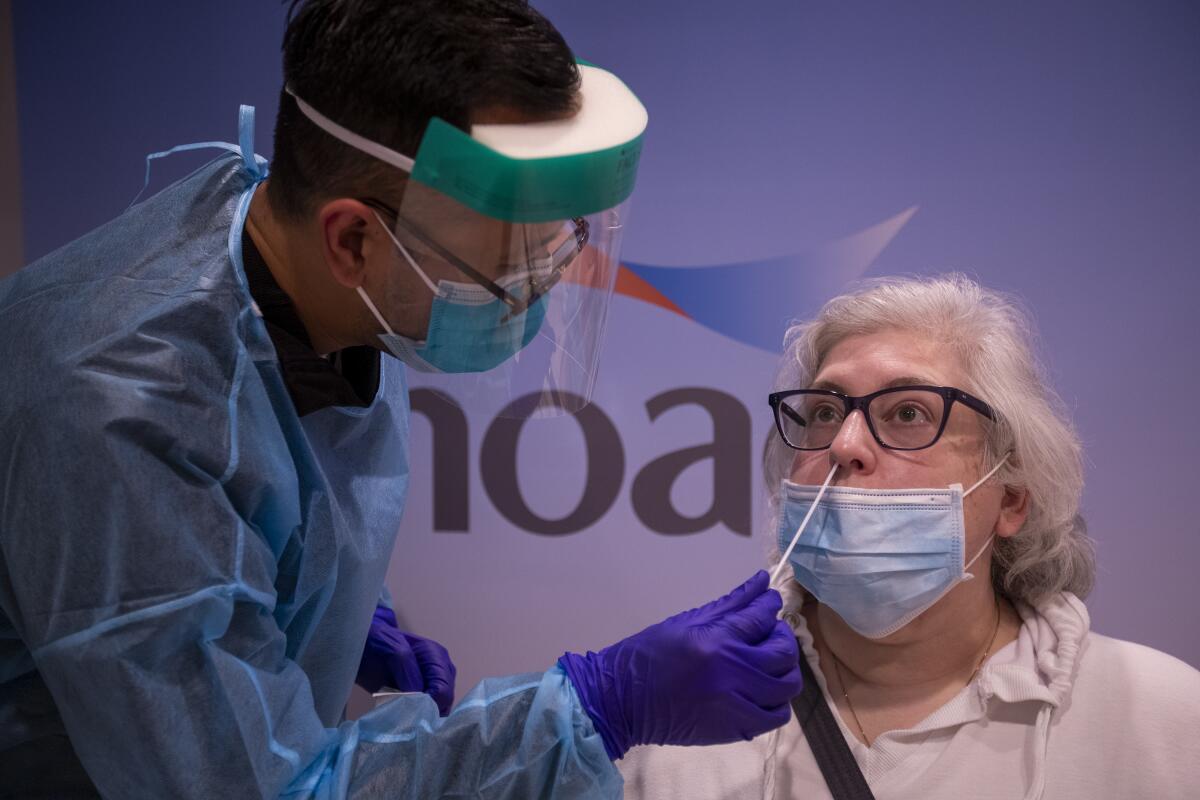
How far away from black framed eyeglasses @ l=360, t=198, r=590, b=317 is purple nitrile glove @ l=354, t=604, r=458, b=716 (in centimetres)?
79

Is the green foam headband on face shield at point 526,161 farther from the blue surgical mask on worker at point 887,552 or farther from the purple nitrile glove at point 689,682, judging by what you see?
the blue surgical mask on worker at point 887,552

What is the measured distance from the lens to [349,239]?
3.78 ft

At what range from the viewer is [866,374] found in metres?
1.62

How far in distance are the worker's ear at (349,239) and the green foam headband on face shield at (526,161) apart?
0.22ft

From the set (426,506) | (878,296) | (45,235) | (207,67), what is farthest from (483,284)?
(45,235)

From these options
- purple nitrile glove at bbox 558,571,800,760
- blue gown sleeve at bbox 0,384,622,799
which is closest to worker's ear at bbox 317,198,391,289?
blue gown sleeve at bbox 0,384,622,799

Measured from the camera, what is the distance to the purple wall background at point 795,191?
2.21m

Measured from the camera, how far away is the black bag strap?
149cm

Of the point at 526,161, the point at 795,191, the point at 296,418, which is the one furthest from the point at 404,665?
the point at 795,191

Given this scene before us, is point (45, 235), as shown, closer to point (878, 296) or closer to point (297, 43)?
point (297, 43)

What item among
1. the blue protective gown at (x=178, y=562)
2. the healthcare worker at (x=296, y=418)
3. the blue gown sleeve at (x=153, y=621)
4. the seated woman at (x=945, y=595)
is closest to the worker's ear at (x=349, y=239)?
the healthcare worker at (x=296, y=418)

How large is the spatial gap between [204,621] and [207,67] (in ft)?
→ 5.81

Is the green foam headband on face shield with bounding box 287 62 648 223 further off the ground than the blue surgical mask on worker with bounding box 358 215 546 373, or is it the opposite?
the green foam headband on face shield with bounding box 287 62 648 223

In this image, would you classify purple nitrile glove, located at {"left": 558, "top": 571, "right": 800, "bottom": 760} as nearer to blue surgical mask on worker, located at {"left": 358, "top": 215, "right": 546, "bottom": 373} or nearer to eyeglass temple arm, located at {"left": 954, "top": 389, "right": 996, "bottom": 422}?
blue surgical mask on worker, located at {"left": 358, "top": 215, "right": 546, "bottom": 373}
